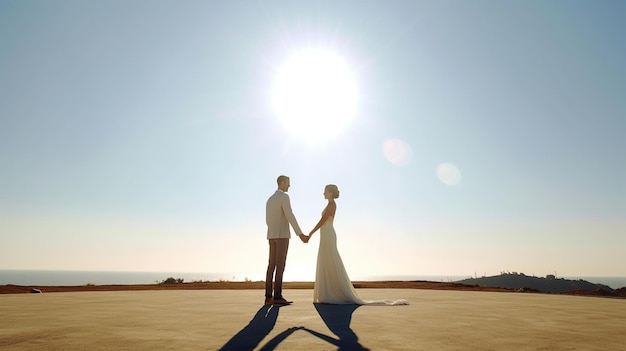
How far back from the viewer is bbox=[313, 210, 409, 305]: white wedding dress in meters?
10.3

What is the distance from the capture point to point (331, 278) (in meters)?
10.6

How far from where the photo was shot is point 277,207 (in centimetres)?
990

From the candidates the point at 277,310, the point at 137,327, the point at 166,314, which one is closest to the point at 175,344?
the point at 137,327

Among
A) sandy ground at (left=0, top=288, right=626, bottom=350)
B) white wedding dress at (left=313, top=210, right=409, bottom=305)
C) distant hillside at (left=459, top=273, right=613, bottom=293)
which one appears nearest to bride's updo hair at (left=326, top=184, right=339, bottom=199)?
white wedding dress at (left=313, top=210, right=409, bottom=305)

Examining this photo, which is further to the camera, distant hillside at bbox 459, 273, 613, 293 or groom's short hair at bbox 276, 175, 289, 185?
distant hillside at bbox 459, 273, 613, 293

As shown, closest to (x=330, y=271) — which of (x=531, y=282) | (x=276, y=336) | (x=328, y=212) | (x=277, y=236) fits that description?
(x=328, y=212)

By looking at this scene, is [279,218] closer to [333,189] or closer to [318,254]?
[318,254]

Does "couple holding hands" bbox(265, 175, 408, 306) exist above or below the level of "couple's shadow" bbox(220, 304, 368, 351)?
above

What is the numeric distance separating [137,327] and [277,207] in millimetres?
4475

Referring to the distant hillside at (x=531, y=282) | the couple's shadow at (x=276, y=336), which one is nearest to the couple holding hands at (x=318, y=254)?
the couple's shadow at (x=276, y=336)

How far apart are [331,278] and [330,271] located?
167mm

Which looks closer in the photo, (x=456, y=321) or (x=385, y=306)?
(x=456, y=321)

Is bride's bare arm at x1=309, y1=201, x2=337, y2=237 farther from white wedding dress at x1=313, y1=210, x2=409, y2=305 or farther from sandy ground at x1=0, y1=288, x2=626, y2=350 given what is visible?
sandy ground at x1=0, y1=288, x2=626, y2=350

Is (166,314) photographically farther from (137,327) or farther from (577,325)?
(577,325)
